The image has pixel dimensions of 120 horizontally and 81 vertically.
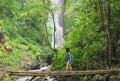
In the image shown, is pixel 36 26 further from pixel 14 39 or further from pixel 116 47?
pixel 116 47

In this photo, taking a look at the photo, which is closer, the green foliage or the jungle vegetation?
the jungle vegetation

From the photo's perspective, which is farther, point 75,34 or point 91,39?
point 75,34

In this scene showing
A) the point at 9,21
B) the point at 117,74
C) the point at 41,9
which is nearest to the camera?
the point at 117,74

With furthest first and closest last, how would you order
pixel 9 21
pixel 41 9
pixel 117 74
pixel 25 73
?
pixel 9 21, pixel 41 9, pixel 25 73, pixel 117 74

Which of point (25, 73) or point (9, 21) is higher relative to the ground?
point (9, 21)

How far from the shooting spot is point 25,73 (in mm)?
11484

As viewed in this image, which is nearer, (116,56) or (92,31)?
(116,56)

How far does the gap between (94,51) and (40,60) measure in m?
10.6

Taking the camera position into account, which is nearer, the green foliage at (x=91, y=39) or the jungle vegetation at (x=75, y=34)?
the jungle vegetation at (x=75, y=34)

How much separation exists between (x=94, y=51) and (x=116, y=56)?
4.55 ft

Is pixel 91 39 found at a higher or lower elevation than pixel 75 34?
lower

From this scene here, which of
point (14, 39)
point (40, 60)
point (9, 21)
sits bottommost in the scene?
point (40, 60)

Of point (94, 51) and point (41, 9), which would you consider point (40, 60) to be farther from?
point (94, 51)

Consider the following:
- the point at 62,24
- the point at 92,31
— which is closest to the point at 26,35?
the point at 62,24
